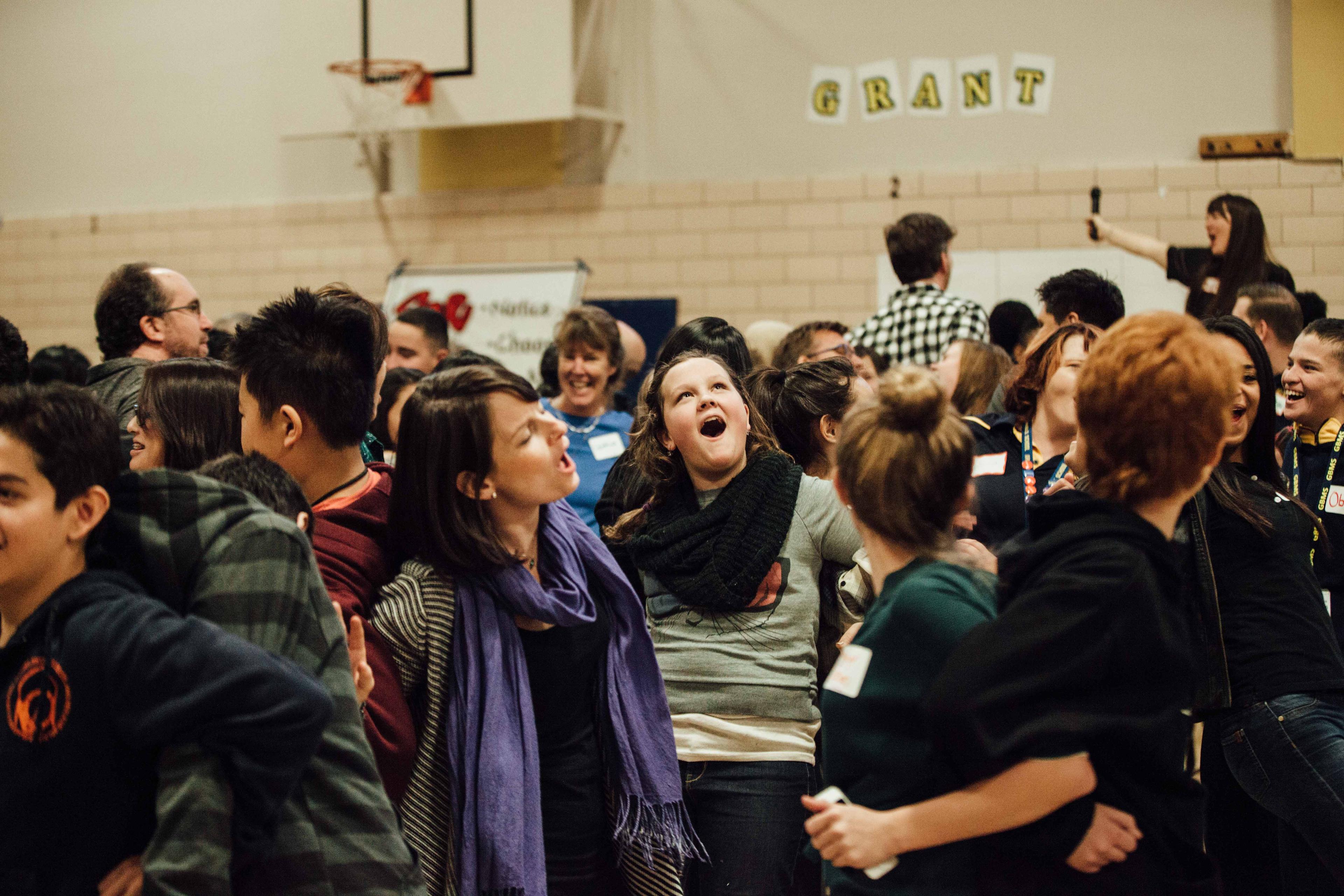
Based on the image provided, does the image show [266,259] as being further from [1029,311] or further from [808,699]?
[808,699]

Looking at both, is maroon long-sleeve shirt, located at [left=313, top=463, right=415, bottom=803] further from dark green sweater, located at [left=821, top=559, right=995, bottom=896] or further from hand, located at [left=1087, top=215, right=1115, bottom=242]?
hand, located at [left=1087, top=215, right=1115, bottom=242]

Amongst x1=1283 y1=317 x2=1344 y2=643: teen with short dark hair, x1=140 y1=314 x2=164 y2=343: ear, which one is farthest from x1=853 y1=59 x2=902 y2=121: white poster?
x1=140 y1=314 x2=164 y2=343: ear

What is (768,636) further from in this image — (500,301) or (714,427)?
(500,301)

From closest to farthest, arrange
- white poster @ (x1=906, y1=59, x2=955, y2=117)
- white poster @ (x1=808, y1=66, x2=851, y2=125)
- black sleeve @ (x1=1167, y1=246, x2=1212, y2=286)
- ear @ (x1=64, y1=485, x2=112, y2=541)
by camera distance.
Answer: ear @ (x1=64, y1=485, x2=112, y2=541) < black sleeve @ (x1=1167, y1=246, x2=1212, y2=286) < white poster @ (x1=906, y1=59, x2=955, y2=117) < white poster @ (x1=808, y1=66, x2=851, y2=125)

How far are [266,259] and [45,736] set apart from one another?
7.48 meters

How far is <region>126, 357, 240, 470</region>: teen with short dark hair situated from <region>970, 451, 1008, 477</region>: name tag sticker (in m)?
1.79

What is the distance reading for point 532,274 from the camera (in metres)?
7.69

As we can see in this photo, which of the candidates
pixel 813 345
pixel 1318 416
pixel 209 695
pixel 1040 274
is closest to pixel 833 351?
pixel 813 345

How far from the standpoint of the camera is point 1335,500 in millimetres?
3078

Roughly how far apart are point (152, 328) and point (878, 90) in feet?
16.2

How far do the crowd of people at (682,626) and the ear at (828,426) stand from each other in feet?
0.03

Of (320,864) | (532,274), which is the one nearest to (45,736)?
(320,864)

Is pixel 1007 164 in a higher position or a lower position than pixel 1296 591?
higher

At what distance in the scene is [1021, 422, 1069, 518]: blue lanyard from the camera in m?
2.89
